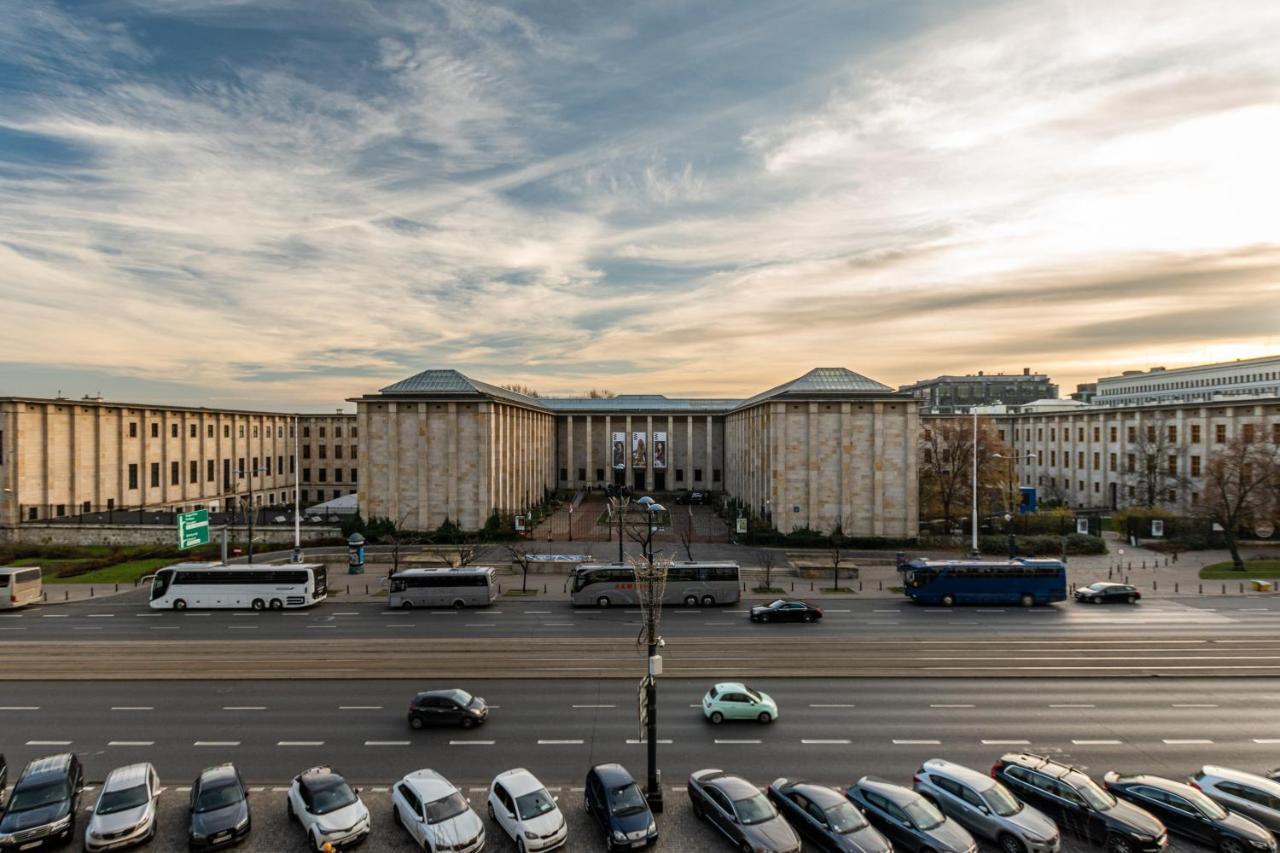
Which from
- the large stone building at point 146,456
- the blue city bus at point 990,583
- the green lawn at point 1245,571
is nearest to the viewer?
the blue city bus at point 990,583

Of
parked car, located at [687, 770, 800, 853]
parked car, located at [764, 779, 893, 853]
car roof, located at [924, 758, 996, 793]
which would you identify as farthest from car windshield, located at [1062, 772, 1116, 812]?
parked car, located at [687, 770, 800, 853]

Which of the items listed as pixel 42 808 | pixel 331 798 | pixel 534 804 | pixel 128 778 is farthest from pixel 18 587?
pixel 534 804

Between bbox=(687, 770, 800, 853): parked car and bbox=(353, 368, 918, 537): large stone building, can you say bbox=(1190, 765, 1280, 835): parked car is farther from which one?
bbox=(353, 368, 918, 537): large stone building

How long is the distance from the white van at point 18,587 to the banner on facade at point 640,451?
230ft

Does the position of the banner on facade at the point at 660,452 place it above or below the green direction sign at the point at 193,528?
above

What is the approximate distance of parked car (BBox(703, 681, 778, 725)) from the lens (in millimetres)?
23062

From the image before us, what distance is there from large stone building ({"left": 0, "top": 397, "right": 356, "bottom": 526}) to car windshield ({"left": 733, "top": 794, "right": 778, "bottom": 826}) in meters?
66.8

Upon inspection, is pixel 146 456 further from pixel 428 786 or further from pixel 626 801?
pixel 626 801

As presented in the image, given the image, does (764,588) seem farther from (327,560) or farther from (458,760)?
(327,560)

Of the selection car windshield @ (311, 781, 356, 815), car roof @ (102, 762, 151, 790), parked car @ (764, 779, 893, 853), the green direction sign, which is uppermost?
the green direction sign

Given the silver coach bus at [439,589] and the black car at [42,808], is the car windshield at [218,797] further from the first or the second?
the silver coach bus at [439,589]

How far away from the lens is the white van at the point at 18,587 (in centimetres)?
4062

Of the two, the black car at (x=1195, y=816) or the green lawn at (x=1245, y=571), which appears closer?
the black car at (x=1195, y=816)

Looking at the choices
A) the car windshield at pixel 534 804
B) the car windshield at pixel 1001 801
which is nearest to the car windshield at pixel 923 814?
the car windshield at pixel 1001 801
